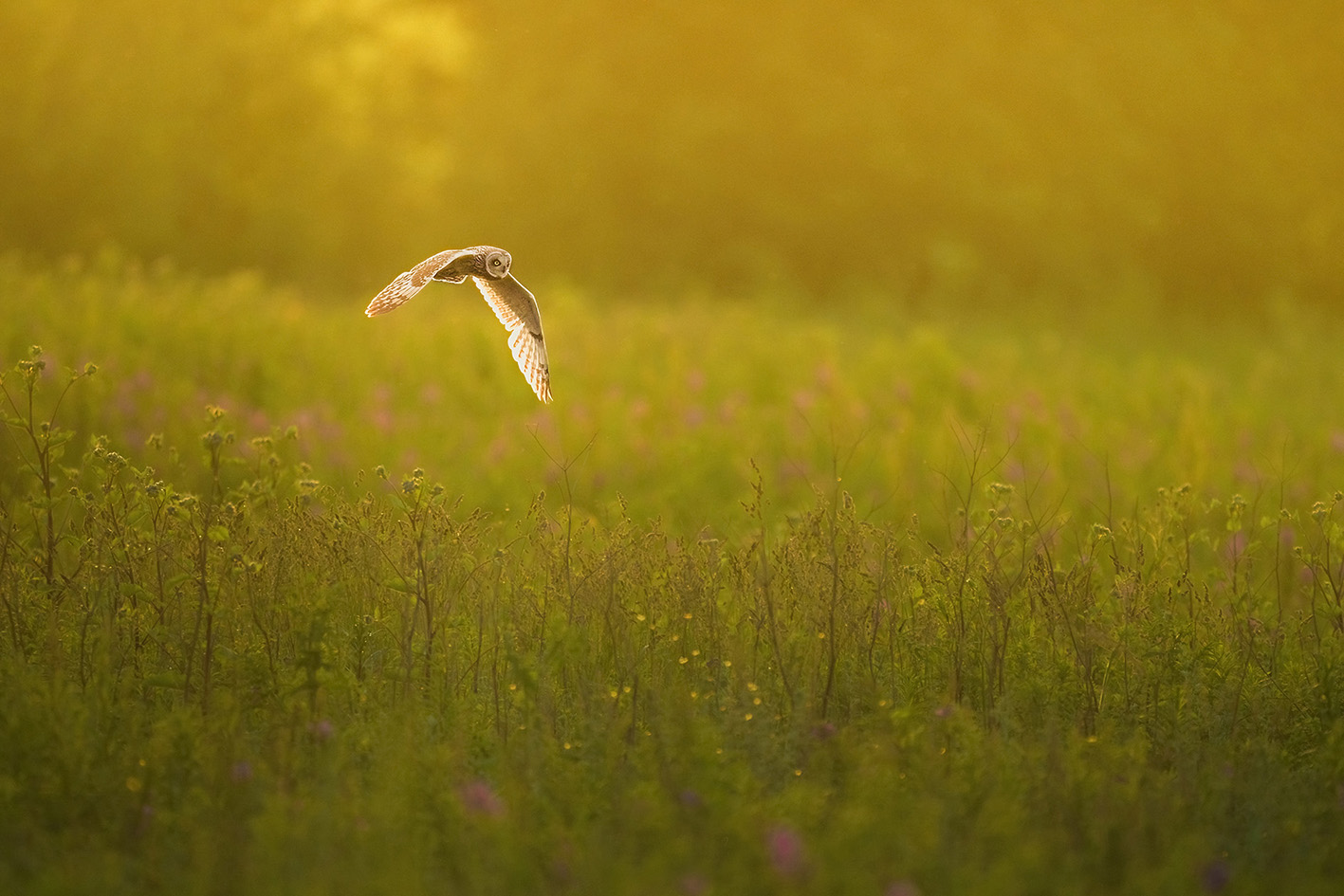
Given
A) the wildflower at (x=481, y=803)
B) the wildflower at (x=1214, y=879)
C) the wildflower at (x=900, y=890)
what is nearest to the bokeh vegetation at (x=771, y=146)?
the wildflower at (x=481, y=803)

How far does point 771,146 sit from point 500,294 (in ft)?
55.6

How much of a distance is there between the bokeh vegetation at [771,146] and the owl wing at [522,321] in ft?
40.7

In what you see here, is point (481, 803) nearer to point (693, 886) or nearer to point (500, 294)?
point (693, 886)

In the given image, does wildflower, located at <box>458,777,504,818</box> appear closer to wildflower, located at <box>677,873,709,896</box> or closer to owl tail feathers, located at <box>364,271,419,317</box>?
wildflower, located at <box>677,873,709,896</box>

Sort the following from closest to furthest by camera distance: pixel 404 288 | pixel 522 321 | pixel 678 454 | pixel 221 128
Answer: pixel 404 288 < pixel 522 321 < pixel 678 454 < pixel 221 128

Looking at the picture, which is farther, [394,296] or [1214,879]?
[394,296]

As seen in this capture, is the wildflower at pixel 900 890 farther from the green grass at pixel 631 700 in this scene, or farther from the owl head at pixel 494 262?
the owl head at pixel 494 262

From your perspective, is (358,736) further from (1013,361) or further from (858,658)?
(1013,361)

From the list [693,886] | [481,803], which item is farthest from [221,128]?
[693,886]

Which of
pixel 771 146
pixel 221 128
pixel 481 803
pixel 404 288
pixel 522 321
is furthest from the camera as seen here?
pixel 771 146

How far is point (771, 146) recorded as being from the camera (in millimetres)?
19875

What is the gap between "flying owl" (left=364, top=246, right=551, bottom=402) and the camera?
3289 mm

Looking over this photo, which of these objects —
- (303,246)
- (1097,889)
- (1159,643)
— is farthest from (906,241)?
(1097,889)

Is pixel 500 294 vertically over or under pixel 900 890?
over
